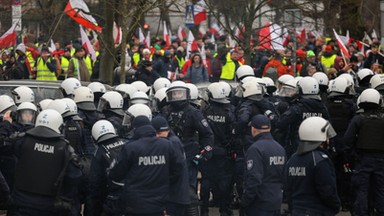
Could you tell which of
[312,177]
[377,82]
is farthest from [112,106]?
[377,82]

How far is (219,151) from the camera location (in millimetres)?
14672

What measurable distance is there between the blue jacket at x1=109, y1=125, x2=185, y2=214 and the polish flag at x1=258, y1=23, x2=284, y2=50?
12.2m

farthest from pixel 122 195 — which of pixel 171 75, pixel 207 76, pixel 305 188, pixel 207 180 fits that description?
pixel 207 76

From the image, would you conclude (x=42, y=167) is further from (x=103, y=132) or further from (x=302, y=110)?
(x=302, y=110)

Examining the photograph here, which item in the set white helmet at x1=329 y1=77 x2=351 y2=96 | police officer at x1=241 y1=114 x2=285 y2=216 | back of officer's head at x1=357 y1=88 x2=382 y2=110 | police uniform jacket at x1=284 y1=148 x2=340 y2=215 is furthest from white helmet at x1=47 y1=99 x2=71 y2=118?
white helmet at x1=329 y1=77 x2=351 y2=96

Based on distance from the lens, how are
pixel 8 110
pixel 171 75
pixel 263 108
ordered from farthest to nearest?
pixel 171 75 → pixel 263 108 → pixel 8 110

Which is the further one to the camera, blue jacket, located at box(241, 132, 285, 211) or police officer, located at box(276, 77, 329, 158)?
police officer, located at box(276, 77, 329, 158)

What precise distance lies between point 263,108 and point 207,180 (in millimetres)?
1370

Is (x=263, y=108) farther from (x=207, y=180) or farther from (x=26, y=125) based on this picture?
(x=26, y=125)

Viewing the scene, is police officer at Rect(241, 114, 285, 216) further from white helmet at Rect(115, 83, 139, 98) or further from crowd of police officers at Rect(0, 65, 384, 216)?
white helmet at Rect(115, 83, 139, 98)

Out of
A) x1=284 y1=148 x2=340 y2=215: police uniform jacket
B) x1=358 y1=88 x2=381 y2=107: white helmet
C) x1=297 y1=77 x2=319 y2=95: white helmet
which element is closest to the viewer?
x1=284 y1=148 x2=340 y2=215: police uniform jacket

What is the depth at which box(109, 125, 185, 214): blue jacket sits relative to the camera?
10.7 m

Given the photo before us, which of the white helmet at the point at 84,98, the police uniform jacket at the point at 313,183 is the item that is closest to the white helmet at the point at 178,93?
the white helmet at the point at 84,98

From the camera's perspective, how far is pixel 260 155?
1158 centimetres
